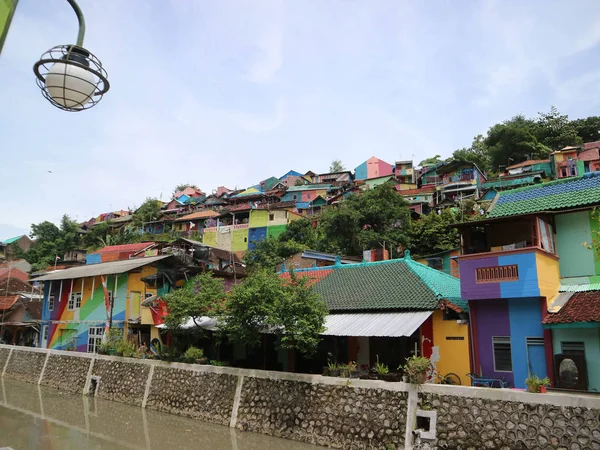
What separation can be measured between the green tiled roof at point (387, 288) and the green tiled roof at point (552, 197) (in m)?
2.88

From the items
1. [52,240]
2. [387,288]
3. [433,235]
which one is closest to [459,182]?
[433,235]

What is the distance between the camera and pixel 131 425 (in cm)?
1423

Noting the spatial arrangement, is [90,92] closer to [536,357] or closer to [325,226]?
[536,357]

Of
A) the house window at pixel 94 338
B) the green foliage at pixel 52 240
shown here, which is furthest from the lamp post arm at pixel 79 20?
the green foliage at pixel 52 240

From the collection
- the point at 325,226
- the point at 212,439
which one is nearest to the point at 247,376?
the point at 212,439

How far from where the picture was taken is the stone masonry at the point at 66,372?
19797mm

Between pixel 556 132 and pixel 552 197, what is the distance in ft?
135

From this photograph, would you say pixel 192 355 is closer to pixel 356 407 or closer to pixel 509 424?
pixel 356 407

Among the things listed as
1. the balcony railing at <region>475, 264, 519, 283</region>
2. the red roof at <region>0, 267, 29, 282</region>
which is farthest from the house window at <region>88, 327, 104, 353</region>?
the balcony railing at <region>475, 264, 519, 283</region>

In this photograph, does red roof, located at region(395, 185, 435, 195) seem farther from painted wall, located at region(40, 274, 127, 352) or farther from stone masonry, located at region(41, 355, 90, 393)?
stone masonry, located at region(41, 355, 90, 393)

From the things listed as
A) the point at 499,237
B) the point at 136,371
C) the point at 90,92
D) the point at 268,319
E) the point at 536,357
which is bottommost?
the point at 136,371

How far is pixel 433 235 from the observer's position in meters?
31.6

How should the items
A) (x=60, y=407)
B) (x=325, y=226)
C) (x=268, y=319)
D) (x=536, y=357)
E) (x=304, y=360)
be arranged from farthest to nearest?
(x=325, y=226)
(x=60, y=407)
(x=304, y=360)
(x=268, y=319)
(x=536, y=357)

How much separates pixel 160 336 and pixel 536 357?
14.6 meters
